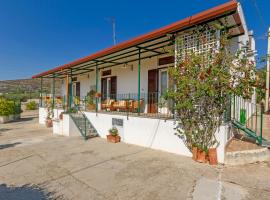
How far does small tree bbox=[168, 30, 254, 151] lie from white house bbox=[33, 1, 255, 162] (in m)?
0.35

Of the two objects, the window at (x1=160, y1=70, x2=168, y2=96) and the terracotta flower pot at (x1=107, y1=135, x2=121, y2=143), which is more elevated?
the window at (x1=160, y1=70, x2=168, y2=96)

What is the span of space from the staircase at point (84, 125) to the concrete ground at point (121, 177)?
2.48 m

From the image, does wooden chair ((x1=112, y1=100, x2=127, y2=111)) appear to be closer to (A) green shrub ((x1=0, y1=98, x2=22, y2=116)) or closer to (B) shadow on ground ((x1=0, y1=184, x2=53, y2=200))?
(B) shadow on ground ((x1=0, y1=184, x2=53, y2=200))

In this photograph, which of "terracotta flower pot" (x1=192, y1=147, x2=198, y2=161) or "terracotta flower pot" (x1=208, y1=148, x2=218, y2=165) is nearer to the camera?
"terracotta flower pot" (x1=208, y1=148, x2=218, y2=165)

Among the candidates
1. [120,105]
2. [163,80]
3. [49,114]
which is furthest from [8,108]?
[163,80]

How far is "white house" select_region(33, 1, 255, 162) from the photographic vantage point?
5.84 m

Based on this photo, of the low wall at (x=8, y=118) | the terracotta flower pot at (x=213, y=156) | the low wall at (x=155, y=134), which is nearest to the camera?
the terracotta flower pot at (x=213, y=156)

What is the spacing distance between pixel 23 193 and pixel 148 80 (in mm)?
7783

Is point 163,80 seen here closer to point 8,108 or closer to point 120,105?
point 120,105

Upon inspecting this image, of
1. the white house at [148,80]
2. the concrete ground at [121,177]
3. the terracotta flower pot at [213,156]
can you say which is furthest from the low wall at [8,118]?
the terracotta flower pot at [213,156]

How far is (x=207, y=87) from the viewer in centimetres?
524

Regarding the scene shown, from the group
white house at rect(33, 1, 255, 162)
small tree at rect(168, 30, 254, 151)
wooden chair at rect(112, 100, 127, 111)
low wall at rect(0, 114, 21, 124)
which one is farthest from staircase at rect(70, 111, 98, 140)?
low wall at rect(0, 114, 21, 124)

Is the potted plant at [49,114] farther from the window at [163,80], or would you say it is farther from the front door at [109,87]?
the window at [163,80]

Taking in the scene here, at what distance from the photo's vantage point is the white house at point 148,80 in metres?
5.84
